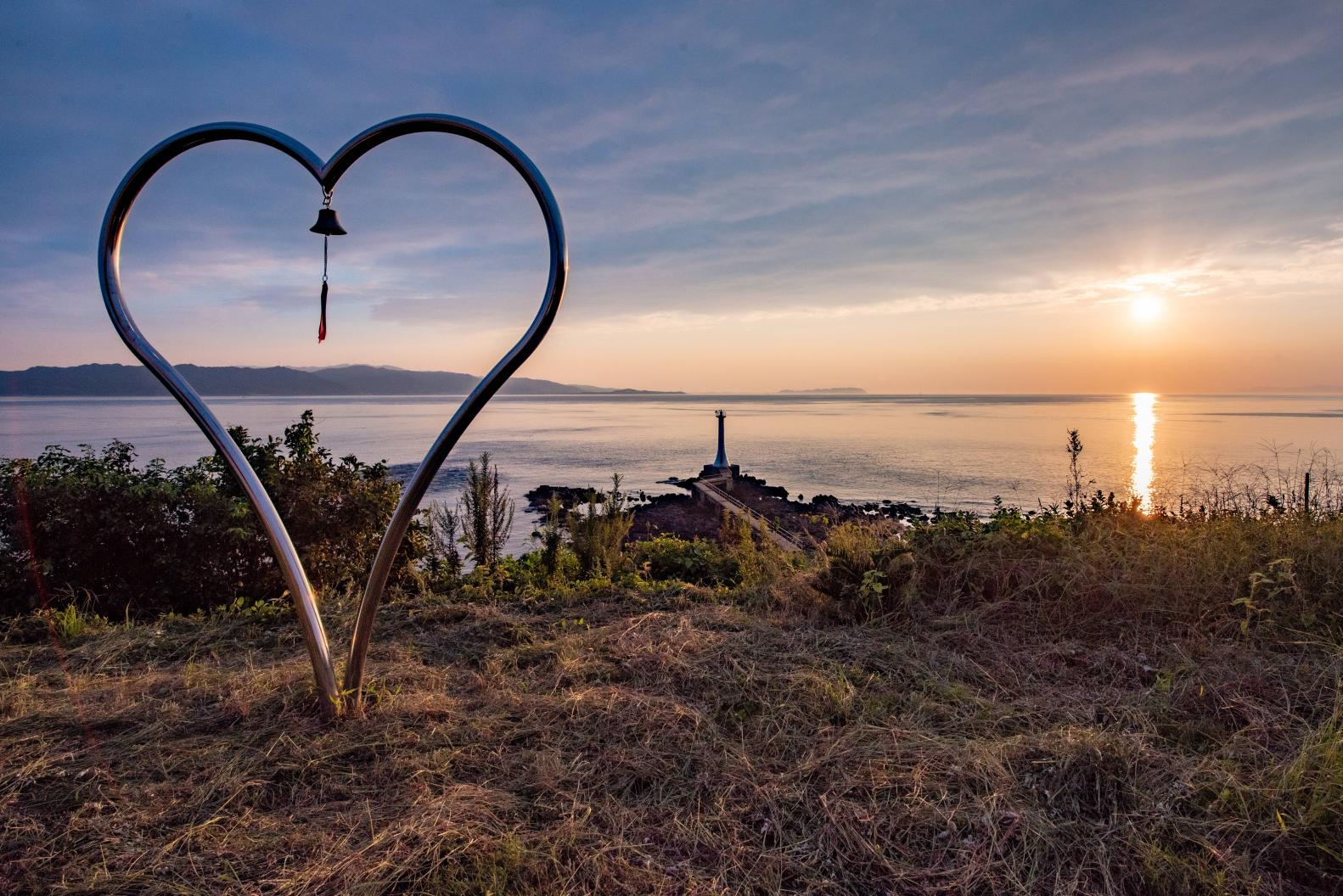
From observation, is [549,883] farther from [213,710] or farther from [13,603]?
[13,603]

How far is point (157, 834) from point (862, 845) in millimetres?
2305

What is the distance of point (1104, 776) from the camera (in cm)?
253

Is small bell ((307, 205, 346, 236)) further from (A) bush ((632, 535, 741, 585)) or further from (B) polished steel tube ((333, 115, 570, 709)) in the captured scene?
(A) bush ((632, 535, 741, 585))

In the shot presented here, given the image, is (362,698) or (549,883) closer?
(549,883)

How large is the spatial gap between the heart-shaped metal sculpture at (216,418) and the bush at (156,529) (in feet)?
8.43

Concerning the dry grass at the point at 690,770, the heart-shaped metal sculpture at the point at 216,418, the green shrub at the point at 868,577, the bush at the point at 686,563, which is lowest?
the bush at the point at 686,563

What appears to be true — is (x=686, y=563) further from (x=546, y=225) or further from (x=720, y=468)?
(x=720, y=468)

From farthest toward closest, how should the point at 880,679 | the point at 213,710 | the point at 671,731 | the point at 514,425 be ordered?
1. the point at 514,425
2. the point at 880,679
3. the point at 213,710
4. the point at 671,731

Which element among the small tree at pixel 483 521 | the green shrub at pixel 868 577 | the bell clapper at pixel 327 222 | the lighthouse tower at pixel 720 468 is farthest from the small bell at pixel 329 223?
the lighthouse tower at pixel 720 468

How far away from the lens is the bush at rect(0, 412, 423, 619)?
17.4 ft

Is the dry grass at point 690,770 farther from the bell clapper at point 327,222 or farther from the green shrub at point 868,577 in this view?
the bell clapper at point 327,222

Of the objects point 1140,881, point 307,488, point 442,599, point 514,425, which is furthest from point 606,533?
point 514,425

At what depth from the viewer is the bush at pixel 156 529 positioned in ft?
17.4

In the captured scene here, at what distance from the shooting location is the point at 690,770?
8.93 feet
